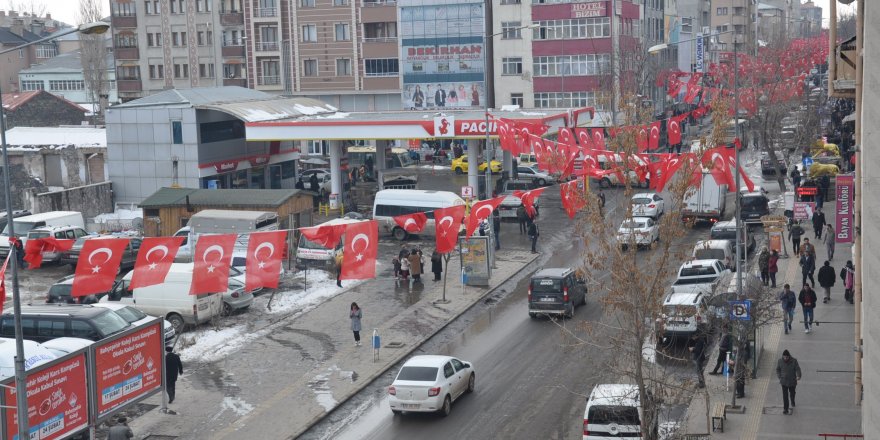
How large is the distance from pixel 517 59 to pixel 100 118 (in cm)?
3368

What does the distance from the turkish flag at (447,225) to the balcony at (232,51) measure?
63.5 metres

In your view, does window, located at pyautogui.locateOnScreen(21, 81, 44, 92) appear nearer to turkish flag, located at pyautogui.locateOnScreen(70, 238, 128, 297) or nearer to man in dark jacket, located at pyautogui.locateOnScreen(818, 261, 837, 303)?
man in dark jacket, located at pyautogui.locateOnScreen(818, 261, 837, 303)

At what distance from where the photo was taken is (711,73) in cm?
9838

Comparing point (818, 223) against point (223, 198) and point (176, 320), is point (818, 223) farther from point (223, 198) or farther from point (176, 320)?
point (176, 320)

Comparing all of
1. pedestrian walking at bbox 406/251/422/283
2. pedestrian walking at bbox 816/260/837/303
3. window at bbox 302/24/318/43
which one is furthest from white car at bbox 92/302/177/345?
window at bbox 302/24/318/43

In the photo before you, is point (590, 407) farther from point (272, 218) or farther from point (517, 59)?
point (517, 59)

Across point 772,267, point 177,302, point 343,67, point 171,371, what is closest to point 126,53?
point 343,67

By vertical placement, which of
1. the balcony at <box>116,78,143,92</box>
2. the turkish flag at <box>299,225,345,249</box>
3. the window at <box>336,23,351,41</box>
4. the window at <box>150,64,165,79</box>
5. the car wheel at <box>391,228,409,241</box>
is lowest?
the car wheel at <box>391,228,409,241</box>

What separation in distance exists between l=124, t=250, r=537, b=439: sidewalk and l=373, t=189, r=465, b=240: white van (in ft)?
28.3

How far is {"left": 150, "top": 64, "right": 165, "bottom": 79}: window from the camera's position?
297 feet

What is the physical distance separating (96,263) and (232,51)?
2643 inches

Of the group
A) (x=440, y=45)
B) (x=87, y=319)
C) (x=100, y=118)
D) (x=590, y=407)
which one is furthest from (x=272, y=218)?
(x=100, y=118)

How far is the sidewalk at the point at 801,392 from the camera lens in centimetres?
2267

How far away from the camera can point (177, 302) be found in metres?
33.2
